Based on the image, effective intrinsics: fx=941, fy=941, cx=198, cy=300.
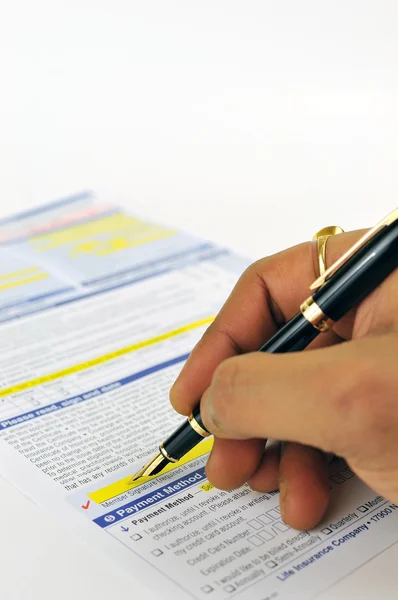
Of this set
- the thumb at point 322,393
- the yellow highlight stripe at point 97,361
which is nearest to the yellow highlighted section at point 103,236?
the yellow highlight stripe at point 97,361

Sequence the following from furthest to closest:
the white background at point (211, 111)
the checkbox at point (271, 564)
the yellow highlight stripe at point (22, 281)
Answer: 1. the white background at point (211, 111)
2. the yellow highlight stripe at point (22, 281)
3. the checkbox at point (271, 564)

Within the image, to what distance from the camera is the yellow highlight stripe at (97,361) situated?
3.16 ft

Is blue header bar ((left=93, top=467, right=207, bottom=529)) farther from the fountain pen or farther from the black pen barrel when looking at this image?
the black pen barrel

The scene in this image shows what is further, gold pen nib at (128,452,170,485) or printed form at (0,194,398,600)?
gold pen nib at (128,452,170,485)

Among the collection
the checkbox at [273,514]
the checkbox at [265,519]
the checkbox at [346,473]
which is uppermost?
the checkbox at [346,473]

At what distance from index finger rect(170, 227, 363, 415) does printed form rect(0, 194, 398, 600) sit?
10cm

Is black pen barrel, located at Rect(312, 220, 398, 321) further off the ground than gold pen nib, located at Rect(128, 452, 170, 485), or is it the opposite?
black pen barrel, located at Rect(312, 220, 398, 321)

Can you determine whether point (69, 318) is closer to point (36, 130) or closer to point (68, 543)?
point (68, 543)

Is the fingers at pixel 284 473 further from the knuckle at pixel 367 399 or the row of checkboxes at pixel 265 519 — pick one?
the knuckle at pixel 367 399

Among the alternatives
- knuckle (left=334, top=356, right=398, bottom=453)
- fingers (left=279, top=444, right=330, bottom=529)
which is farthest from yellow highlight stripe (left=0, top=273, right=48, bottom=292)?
knuckle (left=334, top=356, right=398, bottom=453)

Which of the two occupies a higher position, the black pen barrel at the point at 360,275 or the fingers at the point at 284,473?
the black pen barrel at the point at 360,275

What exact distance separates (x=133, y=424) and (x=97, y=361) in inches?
5.8

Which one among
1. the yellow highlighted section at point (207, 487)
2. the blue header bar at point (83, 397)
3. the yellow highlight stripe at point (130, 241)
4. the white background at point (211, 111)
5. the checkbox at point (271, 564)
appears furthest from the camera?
the white background at point (211, 111)

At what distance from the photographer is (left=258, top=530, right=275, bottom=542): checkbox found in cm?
72
